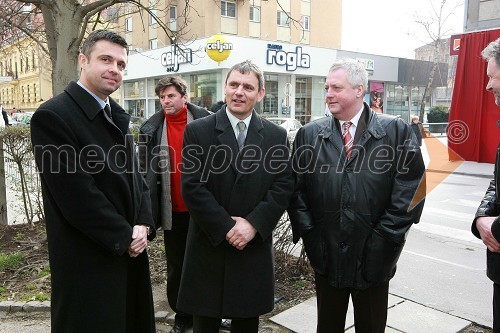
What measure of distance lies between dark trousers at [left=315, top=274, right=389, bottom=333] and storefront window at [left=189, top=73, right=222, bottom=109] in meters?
25.5

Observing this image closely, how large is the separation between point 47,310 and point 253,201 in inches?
102

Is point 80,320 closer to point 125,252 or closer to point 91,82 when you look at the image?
point 125,252

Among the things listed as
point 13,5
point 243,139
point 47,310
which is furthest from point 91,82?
point 13,5

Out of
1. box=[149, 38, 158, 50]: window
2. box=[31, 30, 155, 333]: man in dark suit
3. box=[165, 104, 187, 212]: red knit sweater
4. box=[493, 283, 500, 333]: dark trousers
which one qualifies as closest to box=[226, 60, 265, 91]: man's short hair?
box=[31, 30, 155, 333]: man in dark suit

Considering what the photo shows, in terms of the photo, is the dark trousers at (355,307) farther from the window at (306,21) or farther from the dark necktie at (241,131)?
the window at (306,21)

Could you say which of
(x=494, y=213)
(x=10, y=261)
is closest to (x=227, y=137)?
(x=494, y=213)

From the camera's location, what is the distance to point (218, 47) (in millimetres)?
24656

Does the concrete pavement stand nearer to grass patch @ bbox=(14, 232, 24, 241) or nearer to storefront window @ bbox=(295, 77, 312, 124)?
grass patch @ bbox=(14, 232, 24, 241)

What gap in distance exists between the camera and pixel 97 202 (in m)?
2.34

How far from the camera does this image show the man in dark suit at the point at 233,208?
2729 mm

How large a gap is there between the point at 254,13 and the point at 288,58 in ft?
20.2

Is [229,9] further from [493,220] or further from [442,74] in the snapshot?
[493,220]

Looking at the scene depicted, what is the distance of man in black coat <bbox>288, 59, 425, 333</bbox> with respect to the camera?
2.72m

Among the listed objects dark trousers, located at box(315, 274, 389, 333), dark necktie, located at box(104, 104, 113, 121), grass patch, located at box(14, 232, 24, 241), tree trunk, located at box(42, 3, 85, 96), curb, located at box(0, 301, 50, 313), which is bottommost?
curb, located at box(0, 301, 50, 313)
